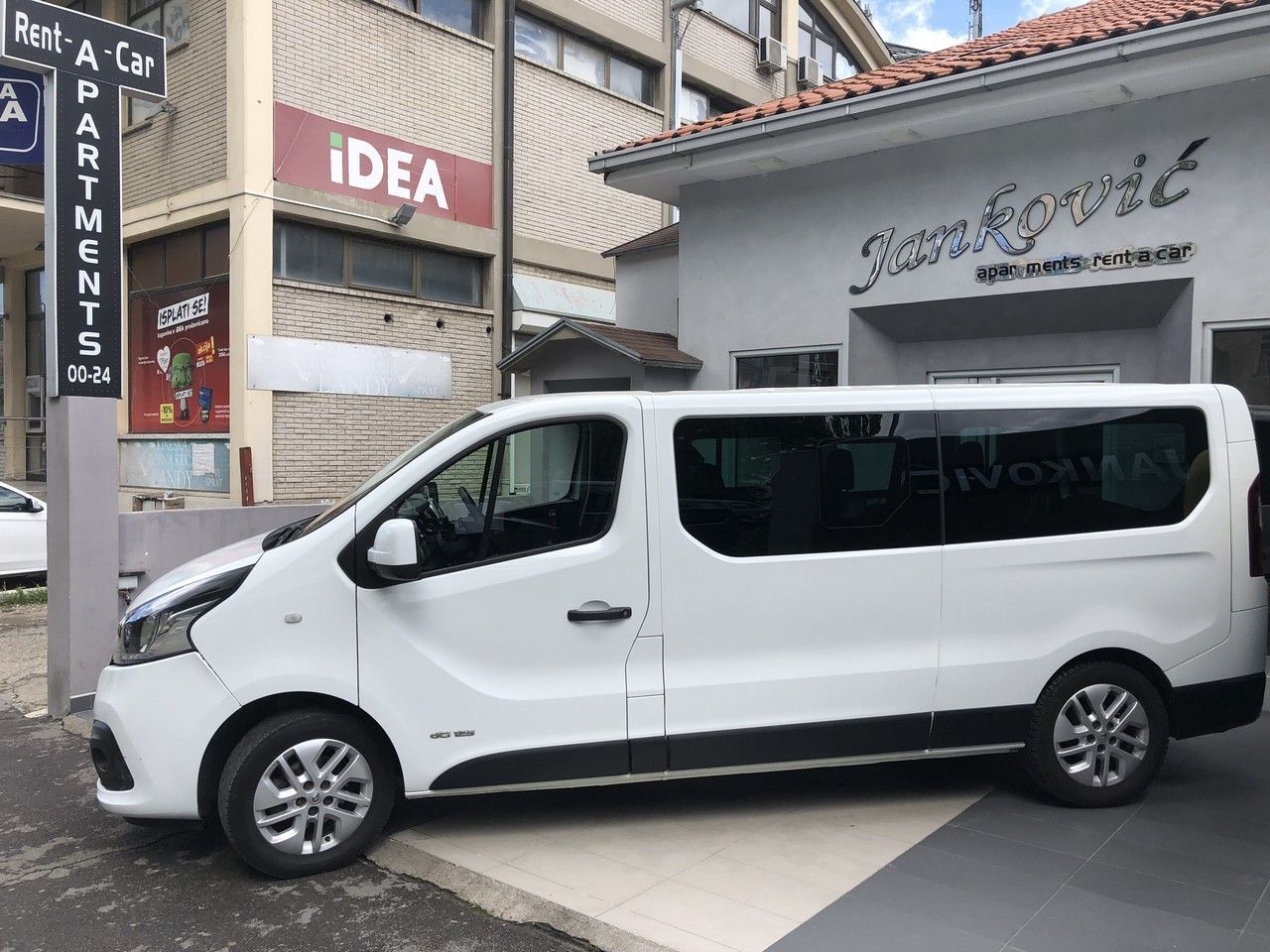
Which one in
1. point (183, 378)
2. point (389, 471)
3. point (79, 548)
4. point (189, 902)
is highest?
point (183, 378)

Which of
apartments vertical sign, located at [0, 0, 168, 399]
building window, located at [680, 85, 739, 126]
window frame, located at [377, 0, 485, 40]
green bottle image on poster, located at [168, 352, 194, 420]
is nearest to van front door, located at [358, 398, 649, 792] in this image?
apartments vertical sign, located at [0, 0, 168, 399]

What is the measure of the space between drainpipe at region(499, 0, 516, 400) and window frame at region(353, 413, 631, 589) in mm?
11635

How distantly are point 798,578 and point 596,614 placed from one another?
3.02 feet

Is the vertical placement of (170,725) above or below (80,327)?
below

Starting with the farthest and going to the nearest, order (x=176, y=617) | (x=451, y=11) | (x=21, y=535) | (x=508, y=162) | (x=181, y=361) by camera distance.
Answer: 1. (x=508, y=162)
2. (x=451, y=11)
3. (x=181, y=361)
4. (x=21, y=535)
5. (x=176, y=617)

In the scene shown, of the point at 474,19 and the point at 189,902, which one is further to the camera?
the point at 474,19

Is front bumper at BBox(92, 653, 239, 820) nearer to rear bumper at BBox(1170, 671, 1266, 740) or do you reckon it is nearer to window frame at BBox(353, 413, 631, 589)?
window frame at BBox(353, 413, 631, 589)

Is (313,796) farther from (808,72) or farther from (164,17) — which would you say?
(808,72)

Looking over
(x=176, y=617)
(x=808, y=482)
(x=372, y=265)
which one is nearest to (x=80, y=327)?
(x=176, y=617)

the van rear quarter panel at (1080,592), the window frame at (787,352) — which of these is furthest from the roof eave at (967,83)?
the van rear quarter panel at (1080,592)

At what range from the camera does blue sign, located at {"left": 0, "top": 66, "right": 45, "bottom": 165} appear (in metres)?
7.43

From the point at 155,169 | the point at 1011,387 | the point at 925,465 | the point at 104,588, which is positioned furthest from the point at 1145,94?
the point at 155,169

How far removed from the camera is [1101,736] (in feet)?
15.8

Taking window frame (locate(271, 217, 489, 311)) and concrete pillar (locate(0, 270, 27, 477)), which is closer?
window frame (locate(271, 217, 489, 311))
